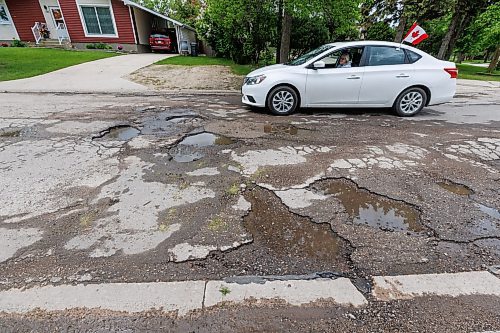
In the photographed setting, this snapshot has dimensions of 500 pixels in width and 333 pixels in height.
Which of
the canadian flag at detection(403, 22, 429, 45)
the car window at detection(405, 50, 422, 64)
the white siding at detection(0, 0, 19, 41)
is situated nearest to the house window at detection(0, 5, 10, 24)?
the white siding at detection(0, 0, 19, 41)

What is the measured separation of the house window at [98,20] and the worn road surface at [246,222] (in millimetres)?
19439

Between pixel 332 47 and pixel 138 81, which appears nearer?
pixel 332 47

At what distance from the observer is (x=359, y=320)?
1.85m

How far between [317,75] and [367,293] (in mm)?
5020

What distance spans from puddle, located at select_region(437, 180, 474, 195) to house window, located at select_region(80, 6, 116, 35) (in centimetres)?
2462

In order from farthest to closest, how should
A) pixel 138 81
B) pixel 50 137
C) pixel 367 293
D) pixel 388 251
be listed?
pixel 138 81 < pixel 50 137 < pixel 388 251 < pixel 367 293

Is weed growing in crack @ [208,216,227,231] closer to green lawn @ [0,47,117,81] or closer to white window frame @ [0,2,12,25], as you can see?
green lawn @ [0,47,117,81]

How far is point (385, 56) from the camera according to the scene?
6.04m

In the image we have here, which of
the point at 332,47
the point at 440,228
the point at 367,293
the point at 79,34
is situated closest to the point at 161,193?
the point at 367,293

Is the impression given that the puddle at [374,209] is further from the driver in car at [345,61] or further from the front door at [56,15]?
the front door at [56,15]

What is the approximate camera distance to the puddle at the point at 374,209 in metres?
2.81

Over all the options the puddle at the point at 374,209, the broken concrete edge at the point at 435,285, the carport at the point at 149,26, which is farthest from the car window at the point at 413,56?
the carport at the point at 149,26

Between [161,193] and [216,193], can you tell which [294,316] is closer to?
[216,193]

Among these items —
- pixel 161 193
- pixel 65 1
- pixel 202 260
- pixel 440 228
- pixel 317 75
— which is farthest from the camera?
pixel 65 1
